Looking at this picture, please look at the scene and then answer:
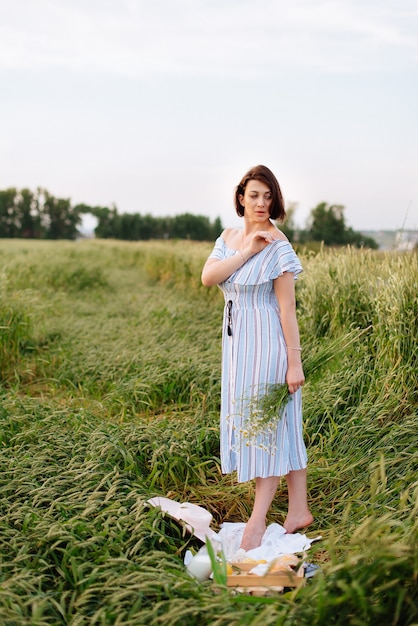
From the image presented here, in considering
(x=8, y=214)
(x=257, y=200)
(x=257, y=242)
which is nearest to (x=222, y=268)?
(x=257, y=242)

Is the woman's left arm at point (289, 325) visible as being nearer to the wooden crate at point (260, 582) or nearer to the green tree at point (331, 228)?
the wooden crate at point (260, 582)

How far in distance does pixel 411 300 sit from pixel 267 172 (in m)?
1.58

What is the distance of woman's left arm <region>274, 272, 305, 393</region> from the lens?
253cm

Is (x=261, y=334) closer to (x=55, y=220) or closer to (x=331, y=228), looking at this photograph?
(x=331, y=228)

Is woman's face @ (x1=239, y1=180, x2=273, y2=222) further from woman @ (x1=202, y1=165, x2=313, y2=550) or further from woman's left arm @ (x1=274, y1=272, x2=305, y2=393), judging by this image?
woman's left arm @ (x1=274, y1=272, x2=305, y2=393)

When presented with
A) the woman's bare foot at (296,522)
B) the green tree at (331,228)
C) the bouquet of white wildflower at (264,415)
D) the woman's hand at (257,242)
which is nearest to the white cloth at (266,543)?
the woman's bare foot at (296,522)

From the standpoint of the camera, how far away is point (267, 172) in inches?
100

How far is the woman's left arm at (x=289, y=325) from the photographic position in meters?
2.53

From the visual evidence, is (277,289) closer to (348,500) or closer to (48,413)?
(348,500)

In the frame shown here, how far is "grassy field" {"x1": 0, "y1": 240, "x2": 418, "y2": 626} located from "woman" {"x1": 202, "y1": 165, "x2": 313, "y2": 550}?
0.36 metres

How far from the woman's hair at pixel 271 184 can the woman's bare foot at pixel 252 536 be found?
4.19 ft

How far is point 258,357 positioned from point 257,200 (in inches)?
25.3

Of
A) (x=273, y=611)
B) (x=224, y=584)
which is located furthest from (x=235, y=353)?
(x=273, y=611)

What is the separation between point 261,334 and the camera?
2.57 metres
